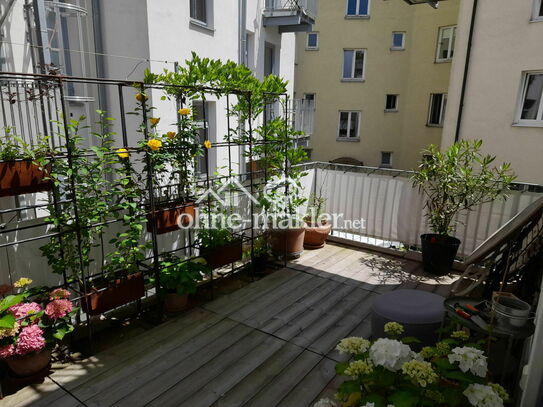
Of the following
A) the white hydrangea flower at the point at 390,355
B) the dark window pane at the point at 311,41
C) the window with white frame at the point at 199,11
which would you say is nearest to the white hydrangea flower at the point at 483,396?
the white hydrangea flower at the point at 390,355

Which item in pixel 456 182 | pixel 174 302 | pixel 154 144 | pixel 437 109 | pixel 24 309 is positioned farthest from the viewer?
pixel 437 109

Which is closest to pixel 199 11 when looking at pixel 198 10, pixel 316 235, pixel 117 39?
pixel 198 10

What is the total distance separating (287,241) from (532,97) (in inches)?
231

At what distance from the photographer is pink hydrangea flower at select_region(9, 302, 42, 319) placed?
2312mm

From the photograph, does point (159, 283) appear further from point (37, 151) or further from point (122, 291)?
point (37, 151)

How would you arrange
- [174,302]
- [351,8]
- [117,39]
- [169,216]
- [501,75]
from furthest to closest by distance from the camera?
[351,8] < [501,75] < [117,39] < [174,302] < [169,216]

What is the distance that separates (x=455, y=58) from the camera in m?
7.43

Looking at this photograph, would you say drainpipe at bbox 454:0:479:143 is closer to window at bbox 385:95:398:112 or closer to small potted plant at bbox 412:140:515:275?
small potted plant at bbox 412:140:515:275

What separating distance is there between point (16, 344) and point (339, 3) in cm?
1377

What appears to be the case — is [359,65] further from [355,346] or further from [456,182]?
[355,346]

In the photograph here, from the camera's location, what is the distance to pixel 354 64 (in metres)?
13.2

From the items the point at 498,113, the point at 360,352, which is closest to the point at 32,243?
the point at 360,352

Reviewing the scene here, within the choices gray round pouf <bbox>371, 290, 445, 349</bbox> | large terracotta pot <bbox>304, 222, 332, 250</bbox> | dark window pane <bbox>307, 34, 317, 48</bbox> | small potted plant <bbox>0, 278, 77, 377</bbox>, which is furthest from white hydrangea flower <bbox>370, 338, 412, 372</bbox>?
dark window pane <bbox>307, 34, 317, 48</bbox>

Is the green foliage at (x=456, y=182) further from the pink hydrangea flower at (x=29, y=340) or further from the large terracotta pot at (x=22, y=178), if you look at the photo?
the pink hydrangea flower at (x=29, y=340)
